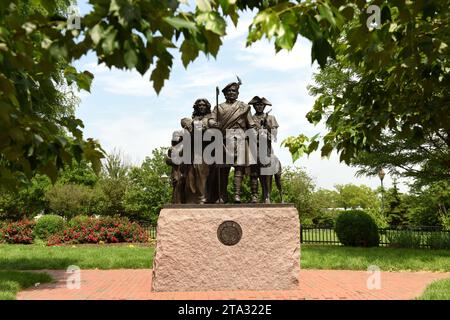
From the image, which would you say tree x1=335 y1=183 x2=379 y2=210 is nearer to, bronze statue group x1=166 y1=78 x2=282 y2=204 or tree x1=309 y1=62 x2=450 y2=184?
tree x1=309 y1=62 x2=450 y2=184

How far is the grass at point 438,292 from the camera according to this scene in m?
A: 7.88

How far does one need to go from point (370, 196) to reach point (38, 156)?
8241 cm

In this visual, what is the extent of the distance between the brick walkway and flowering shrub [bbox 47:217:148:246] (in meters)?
9.20

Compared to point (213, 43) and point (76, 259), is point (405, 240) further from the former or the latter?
point (213, 43)

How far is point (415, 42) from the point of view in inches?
201

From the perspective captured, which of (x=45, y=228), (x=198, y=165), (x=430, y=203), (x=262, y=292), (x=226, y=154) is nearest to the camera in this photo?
(x=262, y=292)

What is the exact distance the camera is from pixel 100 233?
2167 centimetres

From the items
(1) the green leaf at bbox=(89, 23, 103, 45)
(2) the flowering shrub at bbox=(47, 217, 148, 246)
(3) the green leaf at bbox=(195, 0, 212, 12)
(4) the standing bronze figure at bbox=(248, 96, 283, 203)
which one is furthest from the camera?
(2) the flowering shrub at bbox=(47, 217, 148, 246)

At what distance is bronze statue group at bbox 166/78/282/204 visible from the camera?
31.8 ft

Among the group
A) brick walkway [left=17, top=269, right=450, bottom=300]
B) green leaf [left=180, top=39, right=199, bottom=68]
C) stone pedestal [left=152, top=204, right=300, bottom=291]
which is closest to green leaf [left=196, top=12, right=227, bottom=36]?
green leaf [left=180, top=39, right=199, bottom=68]

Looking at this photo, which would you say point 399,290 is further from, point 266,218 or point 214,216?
point 214,216

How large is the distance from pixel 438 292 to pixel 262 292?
3.06 m

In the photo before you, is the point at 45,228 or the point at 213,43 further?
the point at 45,228

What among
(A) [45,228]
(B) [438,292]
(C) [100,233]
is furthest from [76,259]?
(A) [45,228]
